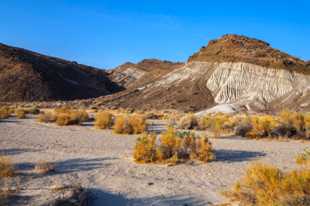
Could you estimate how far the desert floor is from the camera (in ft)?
26.3

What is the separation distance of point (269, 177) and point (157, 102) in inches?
2043

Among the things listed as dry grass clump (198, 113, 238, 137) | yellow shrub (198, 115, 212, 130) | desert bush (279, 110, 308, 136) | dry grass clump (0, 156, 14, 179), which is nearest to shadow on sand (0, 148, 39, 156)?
dry grass clump (0, 156, 14, 179)

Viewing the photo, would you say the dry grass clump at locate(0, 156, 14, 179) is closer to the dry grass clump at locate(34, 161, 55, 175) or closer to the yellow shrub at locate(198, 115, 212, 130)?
the dry grass clump at locate(34, 161, 55, 175)

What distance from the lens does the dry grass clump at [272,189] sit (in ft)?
19.6

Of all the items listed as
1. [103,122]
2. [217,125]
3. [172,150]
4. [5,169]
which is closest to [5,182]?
[5,169]

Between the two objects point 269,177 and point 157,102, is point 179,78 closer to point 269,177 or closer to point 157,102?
point 157,102

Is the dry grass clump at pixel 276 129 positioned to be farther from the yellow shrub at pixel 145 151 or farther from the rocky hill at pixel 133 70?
the rocky hill at pixel 133 70

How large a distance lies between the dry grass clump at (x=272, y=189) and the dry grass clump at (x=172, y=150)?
13.1ft

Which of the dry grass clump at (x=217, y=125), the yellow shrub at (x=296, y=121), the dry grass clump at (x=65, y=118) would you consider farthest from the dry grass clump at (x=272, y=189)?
the dry grass clump at (x=65, y=118)

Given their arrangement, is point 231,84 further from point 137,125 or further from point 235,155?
point 235,155

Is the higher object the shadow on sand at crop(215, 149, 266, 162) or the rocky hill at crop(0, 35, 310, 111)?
the rocky hill at crop(0, 35, 310, 111)

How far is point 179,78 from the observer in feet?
220

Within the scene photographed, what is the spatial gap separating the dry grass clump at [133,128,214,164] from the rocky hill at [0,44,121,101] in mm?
69487

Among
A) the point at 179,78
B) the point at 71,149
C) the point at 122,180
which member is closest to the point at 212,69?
the point at 179,78
